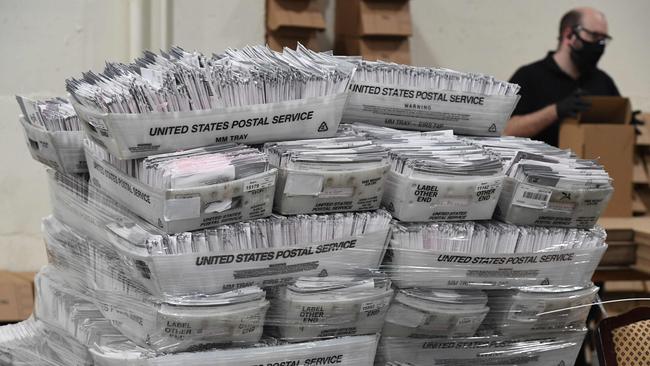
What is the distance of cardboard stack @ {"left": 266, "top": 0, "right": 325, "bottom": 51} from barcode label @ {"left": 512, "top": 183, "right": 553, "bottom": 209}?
103 inches

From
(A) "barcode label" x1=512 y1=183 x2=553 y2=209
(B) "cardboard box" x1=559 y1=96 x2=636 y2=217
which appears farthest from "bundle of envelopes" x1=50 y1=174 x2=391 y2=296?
(B) "cardboard box" x1=559 y1=96 x2=636 y2=217

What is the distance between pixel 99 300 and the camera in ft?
6.72

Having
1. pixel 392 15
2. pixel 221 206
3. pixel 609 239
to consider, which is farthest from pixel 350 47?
pixel 221 206

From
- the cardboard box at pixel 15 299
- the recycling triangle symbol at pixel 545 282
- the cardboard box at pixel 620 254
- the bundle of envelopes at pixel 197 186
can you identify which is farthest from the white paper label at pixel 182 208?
the cardboard box at pixel 620 254

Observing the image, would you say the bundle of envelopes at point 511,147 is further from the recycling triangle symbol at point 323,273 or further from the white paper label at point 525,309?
the recycling triangle symbol at point 323,273

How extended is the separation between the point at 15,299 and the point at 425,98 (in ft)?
8.27

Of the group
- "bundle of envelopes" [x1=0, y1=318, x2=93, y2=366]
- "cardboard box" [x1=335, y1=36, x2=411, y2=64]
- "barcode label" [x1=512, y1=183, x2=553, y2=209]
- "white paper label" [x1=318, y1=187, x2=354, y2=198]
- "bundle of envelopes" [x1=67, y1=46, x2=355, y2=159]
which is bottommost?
"bundle of envelopes" [x1=0, y1=318, x2=93, y2=366]

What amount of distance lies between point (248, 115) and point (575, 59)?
350 centimetres

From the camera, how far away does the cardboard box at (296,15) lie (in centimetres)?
457

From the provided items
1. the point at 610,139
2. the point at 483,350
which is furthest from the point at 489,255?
the point at 610,139

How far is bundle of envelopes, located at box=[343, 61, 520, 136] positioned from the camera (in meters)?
2.29

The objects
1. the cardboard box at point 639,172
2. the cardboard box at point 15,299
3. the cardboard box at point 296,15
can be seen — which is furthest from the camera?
the cardboard box at point 639,172

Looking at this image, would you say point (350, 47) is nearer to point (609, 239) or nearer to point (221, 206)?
point (609, 239)

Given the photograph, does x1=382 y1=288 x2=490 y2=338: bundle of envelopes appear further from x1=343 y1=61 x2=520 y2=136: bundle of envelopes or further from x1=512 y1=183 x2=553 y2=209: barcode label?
x1=343 y1=61 x2=520 y2=136: bundle of envelopes
